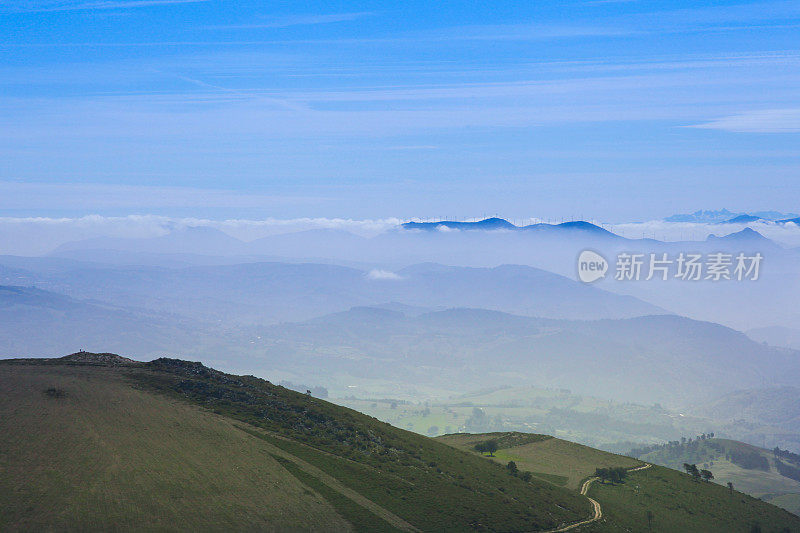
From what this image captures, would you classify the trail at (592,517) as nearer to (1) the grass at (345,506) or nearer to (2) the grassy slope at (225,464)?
(2) the grassy slope at (225,464)

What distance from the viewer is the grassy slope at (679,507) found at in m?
155

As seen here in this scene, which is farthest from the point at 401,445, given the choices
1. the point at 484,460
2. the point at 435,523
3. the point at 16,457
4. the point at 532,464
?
the point at 16,457

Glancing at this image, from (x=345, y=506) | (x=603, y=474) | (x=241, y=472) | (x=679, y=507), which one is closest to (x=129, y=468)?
(x=241, y=472)

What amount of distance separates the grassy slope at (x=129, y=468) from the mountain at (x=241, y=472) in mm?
276

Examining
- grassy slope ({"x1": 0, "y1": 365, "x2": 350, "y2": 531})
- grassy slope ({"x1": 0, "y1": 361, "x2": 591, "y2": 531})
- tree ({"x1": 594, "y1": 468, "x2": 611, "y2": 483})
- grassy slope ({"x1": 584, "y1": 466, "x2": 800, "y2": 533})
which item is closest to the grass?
grassy slope ({"x1": 0, "y1": 361, "x2": 591, "y2": 531})

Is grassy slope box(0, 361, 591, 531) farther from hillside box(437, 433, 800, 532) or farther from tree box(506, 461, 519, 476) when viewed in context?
hillside box(437, 433, 800, 532)

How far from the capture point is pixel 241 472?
374 feet

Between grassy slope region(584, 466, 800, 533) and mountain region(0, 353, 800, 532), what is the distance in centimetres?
59

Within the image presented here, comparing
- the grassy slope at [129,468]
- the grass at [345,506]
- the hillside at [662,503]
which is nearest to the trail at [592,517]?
the hillside at [662,503]

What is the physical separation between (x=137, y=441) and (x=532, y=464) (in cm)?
11441

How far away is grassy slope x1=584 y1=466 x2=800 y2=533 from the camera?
155 meters

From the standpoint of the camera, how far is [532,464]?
193375mm

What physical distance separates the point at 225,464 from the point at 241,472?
10.8ft

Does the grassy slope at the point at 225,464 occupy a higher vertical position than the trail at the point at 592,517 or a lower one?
higher
